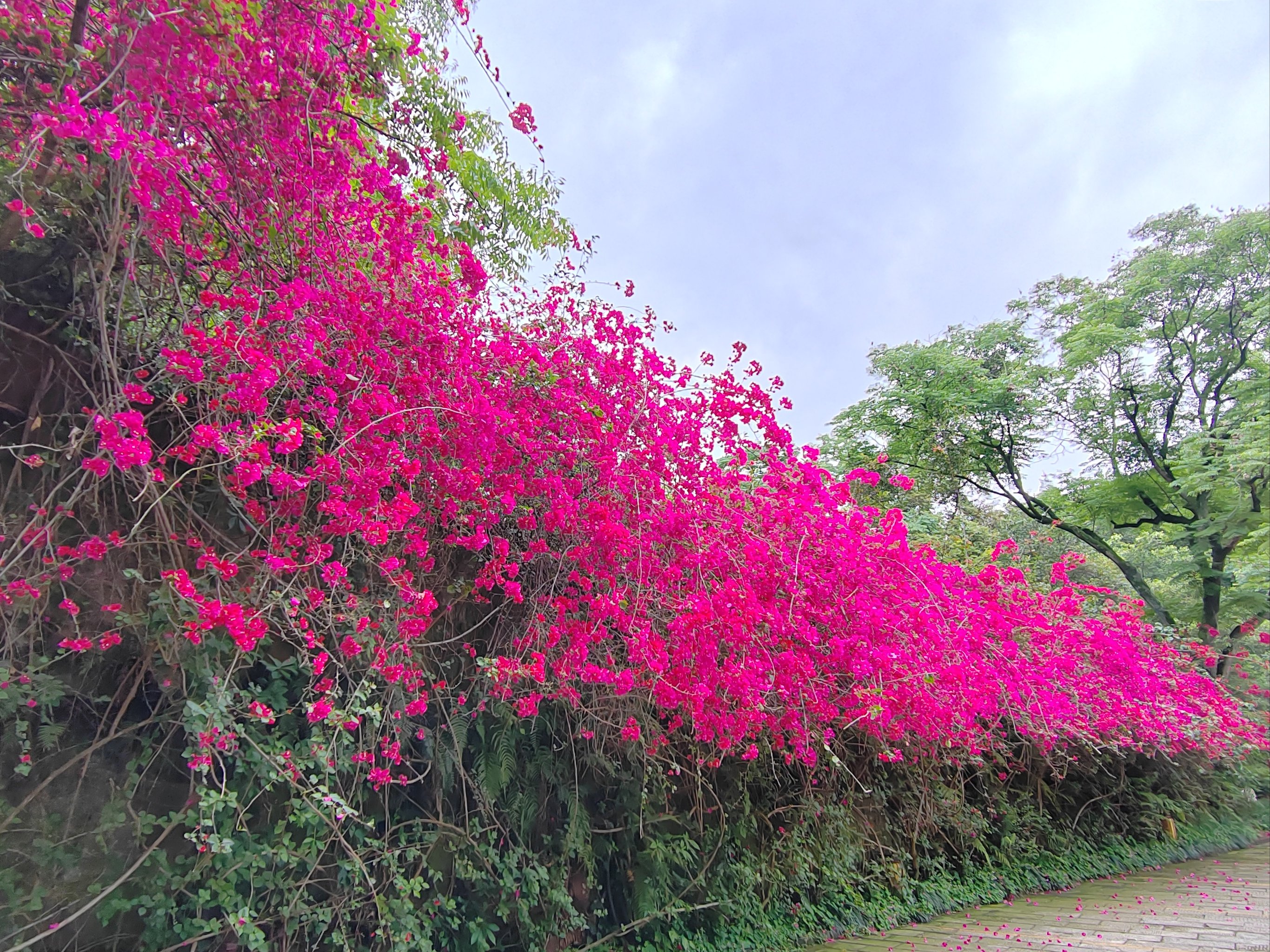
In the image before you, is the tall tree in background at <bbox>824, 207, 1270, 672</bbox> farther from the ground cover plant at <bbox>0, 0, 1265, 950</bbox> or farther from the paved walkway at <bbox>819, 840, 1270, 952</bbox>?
the ground cover plant at <bbox>0, 0, 1265, 950</bbox>

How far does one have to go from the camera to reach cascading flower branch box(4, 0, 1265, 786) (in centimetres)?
193

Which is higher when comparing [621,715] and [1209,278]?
[1209,278]

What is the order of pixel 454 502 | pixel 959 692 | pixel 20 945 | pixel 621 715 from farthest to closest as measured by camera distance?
pixel 959 692, pixel 621 715, pixel 454 502, pixel 20 945

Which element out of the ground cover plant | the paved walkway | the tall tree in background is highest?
the tall tree in background

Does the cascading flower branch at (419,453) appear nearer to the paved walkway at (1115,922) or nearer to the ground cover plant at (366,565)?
the ground cover plant at (366,565)

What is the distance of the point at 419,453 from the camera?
247 centimetres

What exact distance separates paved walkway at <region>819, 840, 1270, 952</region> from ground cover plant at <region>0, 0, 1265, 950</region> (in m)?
0.52

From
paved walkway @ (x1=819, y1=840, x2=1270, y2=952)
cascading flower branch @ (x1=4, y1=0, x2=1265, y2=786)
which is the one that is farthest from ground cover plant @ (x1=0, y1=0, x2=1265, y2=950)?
paved walkway @ (x1=819, y1=840, x2=1270, y2=952)

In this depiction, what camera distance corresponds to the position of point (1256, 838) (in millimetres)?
8125

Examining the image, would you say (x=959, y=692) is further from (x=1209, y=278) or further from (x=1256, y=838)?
(x=1209, y=278)

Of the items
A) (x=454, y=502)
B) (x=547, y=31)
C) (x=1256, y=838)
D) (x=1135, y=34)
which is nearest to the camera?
(x=454, y=502)

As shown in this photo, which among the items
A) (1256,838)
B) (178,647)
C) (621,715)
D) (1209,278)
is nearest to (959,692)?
(621,715)

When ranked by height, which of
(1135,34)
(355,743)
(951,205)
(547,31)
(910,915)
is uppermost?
(951,205)

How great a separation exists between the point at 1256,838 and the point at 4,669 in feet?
38.4
